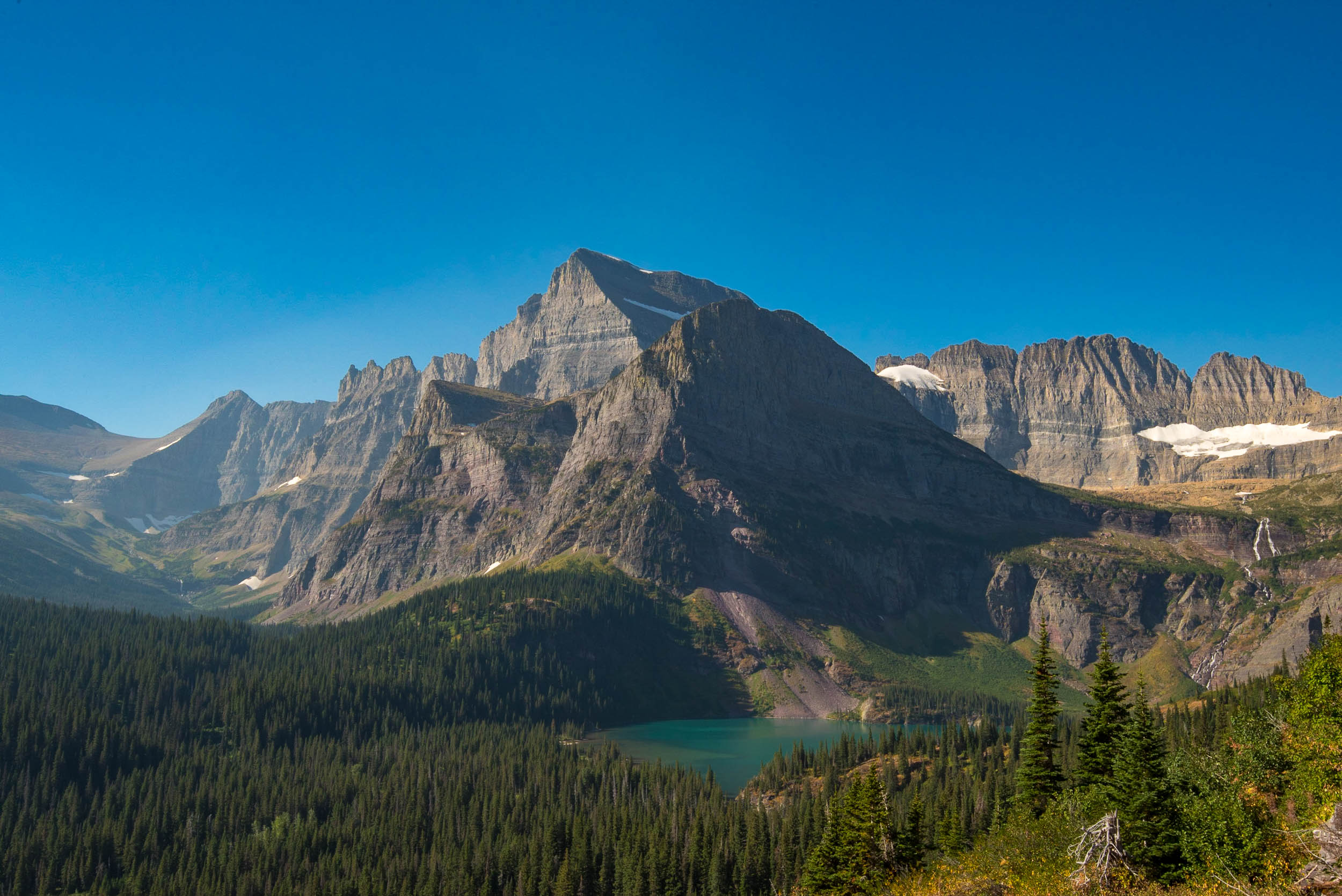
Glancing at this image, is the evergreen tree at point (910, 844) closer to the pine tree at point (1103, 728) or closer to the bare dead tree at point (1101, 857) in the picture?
the pine tree at point (1103, 728)

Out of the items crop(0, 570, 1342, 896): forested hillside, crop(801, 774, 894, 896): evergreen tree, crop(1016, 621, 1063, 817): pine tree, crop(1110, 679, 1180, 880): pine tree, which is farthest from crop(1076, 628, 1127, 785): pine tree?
crop(801, 774, 894, 896): evergreen tree

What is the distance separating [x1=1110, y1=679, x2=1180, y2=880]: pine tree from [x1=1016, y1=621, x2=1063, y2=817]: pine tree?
12853 mm

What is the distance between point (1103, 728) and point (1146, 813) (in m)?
12.7

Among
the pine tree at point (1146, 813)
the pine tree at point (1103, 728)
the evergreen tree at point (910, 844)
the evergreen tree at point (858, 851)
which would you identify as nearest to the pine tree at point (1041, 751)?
the pine tree at point (1103, 728)

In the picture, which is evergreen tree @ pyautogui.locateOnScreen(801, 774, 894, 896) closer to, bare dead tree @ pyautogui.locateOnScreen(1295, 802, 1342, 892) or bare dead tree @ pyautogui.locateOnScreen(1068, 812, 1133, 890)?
bare dead tree @ pyautogui.locateOnScreen(1068, 812, 1133, 890)

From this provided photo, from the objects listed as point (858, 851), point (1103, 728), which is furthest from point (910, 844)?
point (1103, 728)

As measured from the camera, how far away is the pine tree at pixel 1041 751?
7375 cm

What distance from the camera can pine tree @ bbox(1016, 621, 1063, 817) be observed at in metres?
73.8

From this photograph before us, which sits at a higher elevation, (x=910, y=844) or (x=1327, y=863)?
(x=1327, y=863)

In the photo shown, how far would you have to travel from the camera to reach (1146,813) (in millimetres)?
57406

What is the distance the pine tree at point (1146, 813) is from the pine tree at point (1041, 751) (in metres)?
12.9

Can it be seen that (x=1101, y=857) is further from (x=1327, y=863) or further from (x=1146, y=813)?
(x=1327, y=863)

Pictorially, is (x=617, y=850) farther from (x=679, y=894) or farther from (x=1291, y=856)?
(x=1291, y=856)

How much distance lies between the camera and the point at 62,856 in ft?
488
